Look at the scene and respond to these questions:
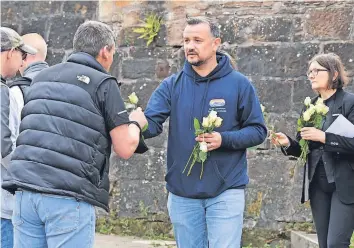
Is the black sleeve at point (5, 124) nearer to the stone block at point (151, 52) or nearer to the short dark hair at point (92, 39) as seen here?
the short dark hair at point (92, 39)

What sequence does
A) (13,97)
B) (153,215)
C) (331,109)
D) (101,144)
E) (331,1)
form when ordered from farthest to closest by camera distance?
(153,215)
(331,1)
(331,109)
(13,97)
(101,144)

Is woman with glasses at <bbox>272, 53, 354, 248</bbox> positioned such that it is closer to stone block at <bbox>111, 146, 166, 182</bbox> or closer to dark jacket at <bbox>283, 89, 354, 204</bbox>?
dark jacket at <bbox>283, 89, 354, 204</bbox>

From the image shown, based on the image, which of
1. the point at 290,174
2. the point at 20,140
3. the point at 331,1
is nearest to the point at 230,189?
the point at 20,140

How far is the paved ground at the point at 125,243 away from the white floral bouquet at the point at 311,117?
7.35 feet

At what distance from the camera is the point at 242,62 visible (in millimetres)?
7586

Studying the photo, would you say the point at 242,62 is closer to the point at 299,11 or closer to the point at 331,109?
the point at 299,11

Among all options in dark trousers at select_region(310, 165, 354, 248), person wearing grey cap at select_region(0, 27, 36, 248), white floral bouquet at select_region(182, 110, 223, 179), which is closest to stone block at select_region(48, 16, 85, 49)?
person wearing grey cap at select_region(0, 27, 36, 248)

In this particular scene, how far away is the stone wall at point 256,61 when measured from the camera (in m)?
7.41

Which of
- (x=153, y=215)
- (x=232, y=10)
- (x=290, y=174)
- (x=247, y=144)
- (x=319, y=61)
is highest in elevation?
(x=232, y=10)

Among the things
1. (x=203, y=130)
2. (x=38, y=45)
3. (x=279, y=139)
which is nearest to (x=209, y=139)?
(x=203, y=130)

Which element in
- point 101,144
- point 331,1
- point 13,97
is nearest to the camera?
point 101,144

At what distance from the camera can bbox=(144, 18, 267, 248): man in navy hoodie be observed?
15.9 feet

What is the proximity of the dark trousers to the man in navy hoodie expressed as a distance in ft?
2.94

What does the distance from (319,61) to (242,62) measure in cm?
178
